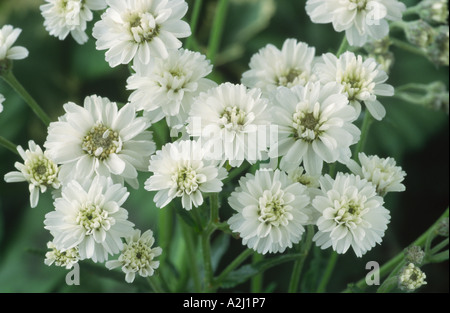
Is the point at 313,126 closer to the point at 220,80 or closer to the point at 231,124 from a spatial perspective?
the point at 231,124

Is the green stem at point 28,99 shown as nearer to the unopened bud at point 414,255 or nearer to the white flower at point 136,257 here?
the white flower at point 136,257

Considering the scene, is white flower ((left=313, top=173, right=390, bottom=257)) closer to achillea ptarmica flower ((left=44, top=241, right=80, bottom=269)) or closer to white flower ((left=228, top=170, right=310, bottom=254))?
white flower ((left=228, top=170, right=310, bottom=254))

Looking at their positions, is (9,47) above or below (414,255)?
above

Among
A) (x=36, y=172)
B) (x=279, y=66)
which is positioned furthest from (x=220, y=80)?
(x=36, y=172)

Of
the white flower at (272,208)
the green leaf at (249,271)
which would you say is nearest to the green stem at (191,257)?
the green leaf at (249,271)
